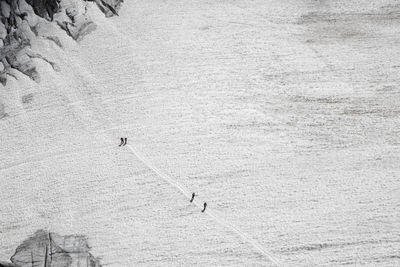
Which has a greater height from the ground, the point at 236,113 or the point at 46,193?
the point at 236,113

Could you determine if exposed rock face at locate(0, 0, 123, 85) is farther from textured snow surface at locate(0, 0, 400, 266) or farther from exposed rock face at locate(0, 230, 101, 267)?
exposed rock face at locate(0, 230, 101, 267)

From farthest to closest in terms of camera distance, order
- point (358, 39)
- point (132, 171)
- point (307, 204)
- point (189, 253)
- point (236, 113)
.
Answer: point (358, 39), point (236, 113), point (132, 171), point (307, 204), point (189, 253)

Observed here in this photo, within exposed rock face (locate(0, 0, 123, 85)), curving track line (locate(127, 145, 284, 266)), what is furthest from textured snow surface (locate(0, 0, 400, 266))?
exposed rock face (locate(0, 0, 123, 85))

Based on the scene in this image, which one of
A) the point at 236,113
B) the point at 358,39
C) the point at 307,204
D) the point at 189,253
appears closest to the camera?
the point at 189,253

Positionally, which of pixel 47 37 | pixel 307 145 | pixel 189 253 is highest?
pixel 47 37

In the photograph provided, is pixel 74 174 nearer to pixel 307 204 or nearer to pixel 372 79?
pixel 307 204

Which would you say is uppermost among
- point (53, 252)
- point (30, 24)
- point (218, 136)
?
point (30, 24)

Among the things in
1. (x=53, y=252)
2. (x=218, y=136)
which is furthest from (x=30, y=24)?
(x=53, y=252)

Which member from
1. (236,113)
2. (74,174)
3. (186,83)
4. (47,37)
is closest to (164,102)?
(186,83)

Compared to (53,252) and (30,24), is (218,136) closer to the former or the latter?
(53,252)
